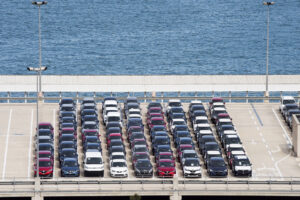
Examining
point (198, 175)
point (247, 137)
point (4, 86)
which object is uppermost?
point (4, 86)

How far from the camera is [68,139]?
372 ft

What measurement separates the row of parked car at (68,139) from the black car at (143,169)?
209 inches

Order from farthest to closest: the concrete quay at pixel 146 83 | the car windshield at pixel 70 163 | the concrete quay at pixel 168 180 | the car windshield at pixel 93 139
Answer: the concrete quay at pixel 146 83 → the car windshield at pixel 93 139 → the car windshield at pixel 70 163 → the concrete quay at pixel 168 180

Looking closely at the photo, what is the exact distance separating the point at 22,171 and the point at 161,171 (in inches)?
515

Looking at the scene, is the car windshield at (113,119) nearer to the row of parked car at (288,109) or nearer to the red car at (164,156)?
the red car at (164,156)

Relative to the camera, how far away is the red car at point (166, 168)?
10669cm

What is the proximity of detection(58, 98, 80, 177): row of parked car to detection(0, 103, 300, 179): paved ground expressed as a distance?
1206 mm

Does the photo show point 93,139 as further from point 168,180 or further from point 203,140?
point 168,180

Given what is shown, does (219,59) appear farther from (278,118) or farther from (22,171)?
(22,171)

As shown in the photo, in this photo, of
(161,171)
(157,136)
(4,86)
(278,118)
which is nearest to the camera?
(161,171)

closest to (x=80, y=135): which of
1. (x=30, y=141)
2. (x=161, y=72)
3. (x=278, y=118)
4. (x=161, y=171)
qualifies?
(x=30, y=141)

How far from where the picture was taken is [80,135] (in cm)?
11762

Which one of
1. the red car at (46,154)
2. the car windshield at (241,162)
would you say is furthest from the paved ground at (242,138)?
the car windshield at (241,162)

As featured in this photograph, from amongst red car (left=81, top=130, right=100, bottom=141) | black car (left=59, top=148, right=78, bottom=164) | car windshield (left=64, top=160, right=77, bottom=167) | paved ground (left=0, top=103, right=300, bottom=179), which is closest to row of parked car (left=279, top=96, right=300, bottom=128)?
paved ground (left=0, top=103, right=300, bottom=179)
